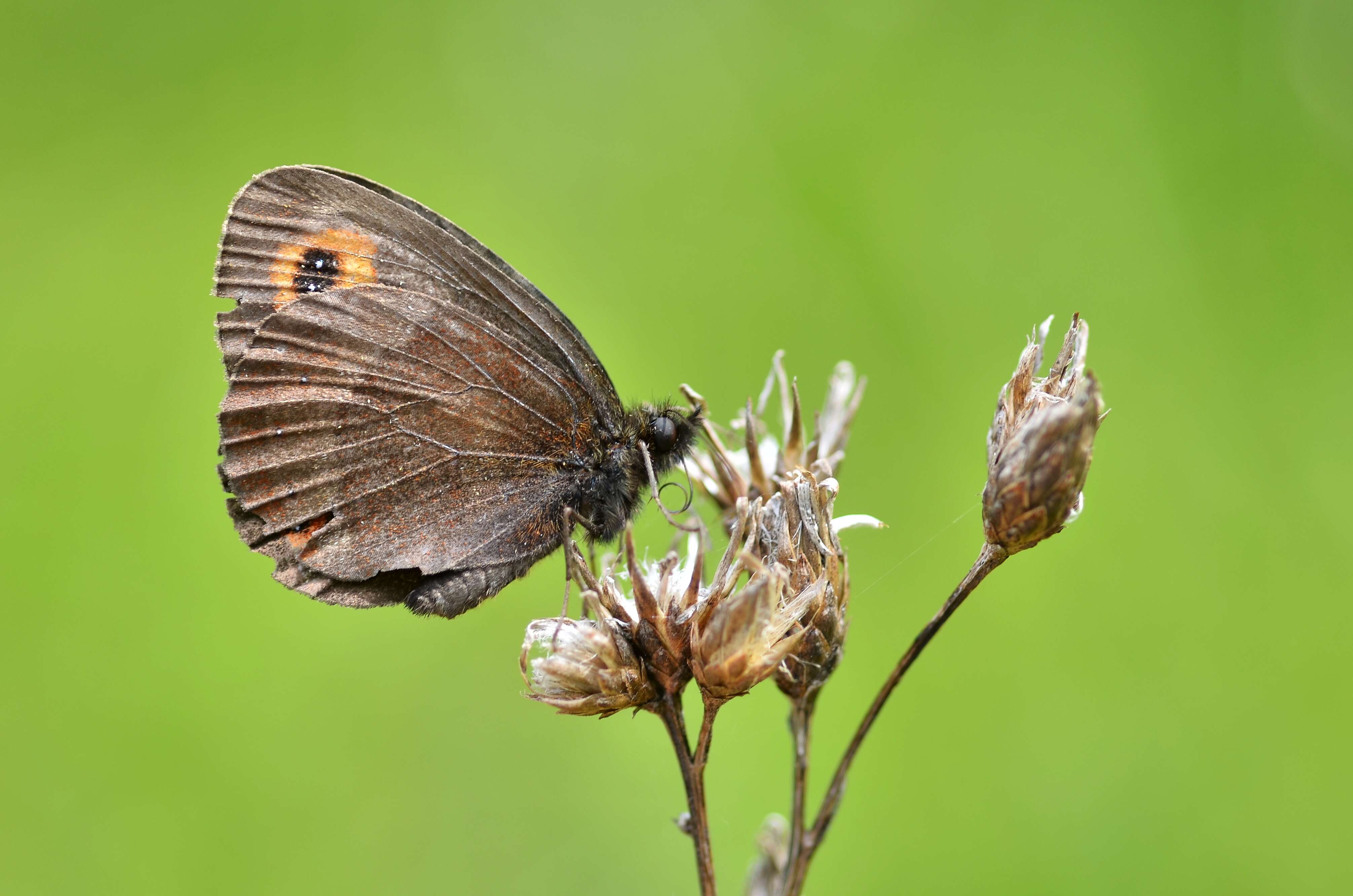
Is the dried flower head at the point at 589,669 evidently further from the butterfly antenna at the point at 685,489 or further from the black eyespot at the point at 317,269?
the black eyespot at the point at 317,269

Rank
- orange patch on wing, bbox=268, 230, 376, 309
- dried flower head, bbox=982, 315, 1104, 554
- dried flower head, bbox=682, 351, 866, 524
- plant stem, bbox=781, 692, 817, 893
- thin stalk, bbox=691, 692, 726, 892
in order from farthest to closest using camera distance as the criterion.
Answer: orange patch on wing, bbox=268, 230, 376, 309 < dried flower head, bbox=682, 351, 866, 524 < plant stem, bbox=781, 692, 817, 893 < thin stalk, bbox=691, 692, 726, 892 < dried flower head, bbox=982, 315, 1104, 554

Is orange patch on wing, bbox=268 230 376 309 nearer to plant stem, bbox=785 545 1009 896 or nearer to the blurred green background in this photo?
the blurred green background

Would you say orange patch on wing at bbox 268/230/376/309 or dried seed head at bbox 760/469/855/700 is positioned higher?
orange patch on wing at bbox 268/230/376/309

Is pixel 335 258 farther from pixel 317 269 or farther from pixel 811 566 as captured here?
pixel 811 566

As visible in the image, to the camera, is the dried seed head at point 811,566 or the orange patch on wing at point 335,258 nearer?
the dried seed head at point 811,566

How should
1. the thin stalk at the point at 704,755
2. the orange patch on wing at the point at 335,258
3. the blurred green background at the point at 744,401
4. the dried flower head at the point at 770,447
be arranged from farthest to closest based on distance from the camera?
the blurred green background at the point at 744,401 → the orange patch on wing at the point at 335,258 → the dried flower head at the point at 770,447 → the thin stalk at the point at 704,755

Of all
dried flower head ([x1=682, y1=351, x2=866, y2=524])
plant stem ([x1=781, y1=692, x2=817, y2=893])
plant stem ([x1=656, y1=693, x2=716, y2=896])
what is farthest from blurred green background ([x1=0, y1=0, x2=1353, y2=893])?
plant stem ([x1=656, y1=693, x2=716, y2=896])

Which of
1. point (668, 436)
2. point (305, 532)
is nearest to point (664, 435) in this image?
point (668, 436)

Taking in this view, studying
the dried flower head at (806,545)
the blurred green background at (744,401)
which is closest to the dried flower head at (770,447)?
the dried flower head at (806,545)
